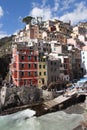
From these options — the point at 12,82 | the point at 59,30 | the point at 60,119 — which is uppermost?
the point at 59,30

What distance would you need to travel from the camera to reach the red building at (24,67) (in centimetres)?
7594

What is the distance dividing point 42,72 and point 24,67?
21.3ft

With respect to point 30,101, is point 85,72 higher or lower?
higher

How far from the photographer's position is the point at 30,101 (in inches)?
2680

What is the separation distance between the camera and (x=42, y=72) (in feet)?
261

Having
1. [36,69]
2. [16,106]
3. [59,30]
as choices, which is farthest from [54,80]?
[59,30]

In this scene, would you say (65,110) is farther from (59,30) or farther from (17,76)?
(59,30)

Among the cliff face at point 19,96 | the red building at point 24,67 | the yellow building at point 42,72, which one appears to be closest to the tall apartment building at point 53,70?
the yellow building at point 42,72

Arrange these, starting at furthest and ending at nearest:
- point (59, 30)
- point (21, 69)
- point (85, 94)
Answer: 1. point (59, 30)
2. point (21, 69)
3. point (85, 94)

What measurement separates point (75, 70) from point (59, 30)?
3854 cm

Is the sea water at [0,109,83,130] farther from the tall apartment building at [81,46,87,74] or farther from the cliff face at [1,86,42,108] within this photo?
the tall apartment building at [81,46,87,74]

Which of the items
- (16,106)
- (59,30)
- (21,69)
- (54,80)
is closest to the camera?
(16,106)

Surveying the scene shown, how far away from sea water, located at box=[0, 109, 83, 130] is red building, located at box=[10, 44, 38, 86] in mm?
19278

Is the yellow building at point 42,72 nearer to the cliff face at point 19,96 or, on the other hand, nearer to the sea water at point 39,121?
the cliff face at point 19,96
